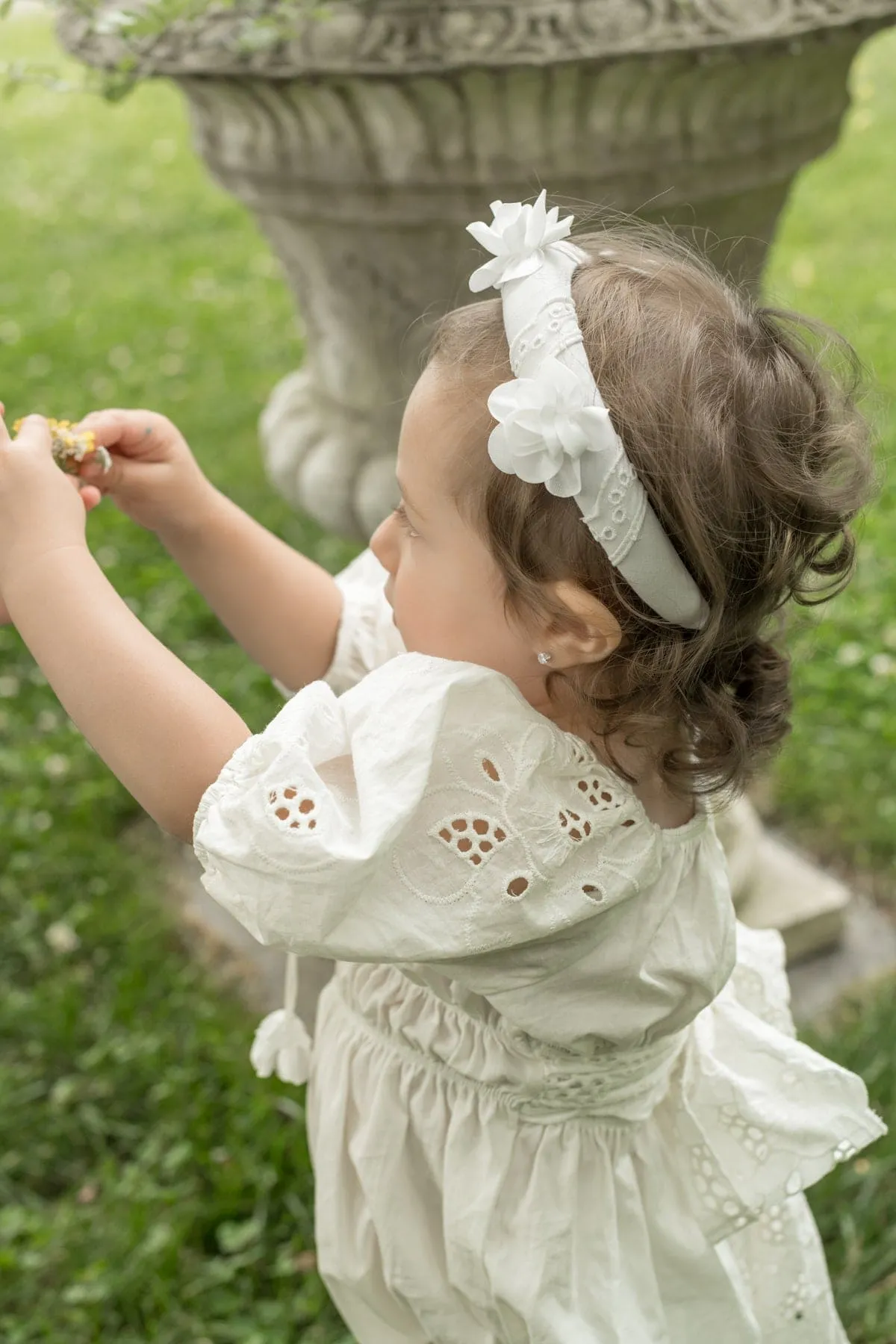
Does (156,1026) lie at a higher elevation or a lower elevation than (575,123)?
lower

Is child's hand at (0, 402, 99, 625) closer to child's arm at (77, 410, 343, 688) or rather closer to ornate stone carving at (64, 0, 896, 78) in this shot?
child's arm at (77, 410, 343, 688)

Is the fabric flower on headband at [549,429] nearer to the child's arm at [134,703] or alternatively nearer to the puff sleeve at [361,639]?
the child's arm at [134,703]

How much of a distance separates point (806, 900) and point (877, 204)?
4088mm

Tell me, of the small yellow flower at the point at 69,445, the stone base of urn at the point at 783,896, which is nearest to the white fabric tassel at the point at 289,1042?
the small yellow flower at the point at 69,445

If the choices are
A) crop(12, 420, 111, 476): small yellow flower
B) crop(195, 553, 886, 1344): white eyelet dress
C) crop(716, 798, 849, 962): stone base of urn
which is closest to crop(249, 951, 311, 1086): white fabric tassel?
crop(195, 553, 886, 1344): white eyelet dress

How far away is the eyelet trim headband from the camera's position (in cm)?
114

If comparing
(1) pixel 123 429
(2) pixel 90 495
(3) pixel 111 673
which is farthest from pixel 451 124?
(3) pixel 111 673

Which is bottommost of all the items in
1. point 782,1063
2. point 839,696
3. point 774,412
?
point 839,696

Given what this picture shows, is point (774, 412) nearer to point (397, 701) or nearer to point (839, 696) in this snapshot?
point (397, 701)

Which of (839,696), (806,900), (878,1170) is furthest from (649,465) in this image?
(839,696)

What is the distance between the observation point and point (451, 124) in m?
1.80

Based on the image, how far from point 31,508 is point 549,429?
46 cm

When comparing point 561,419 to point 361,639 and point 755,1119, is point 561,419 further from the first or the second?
point 755,1119

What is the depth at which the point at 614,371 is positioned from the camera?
1214 millimetres
